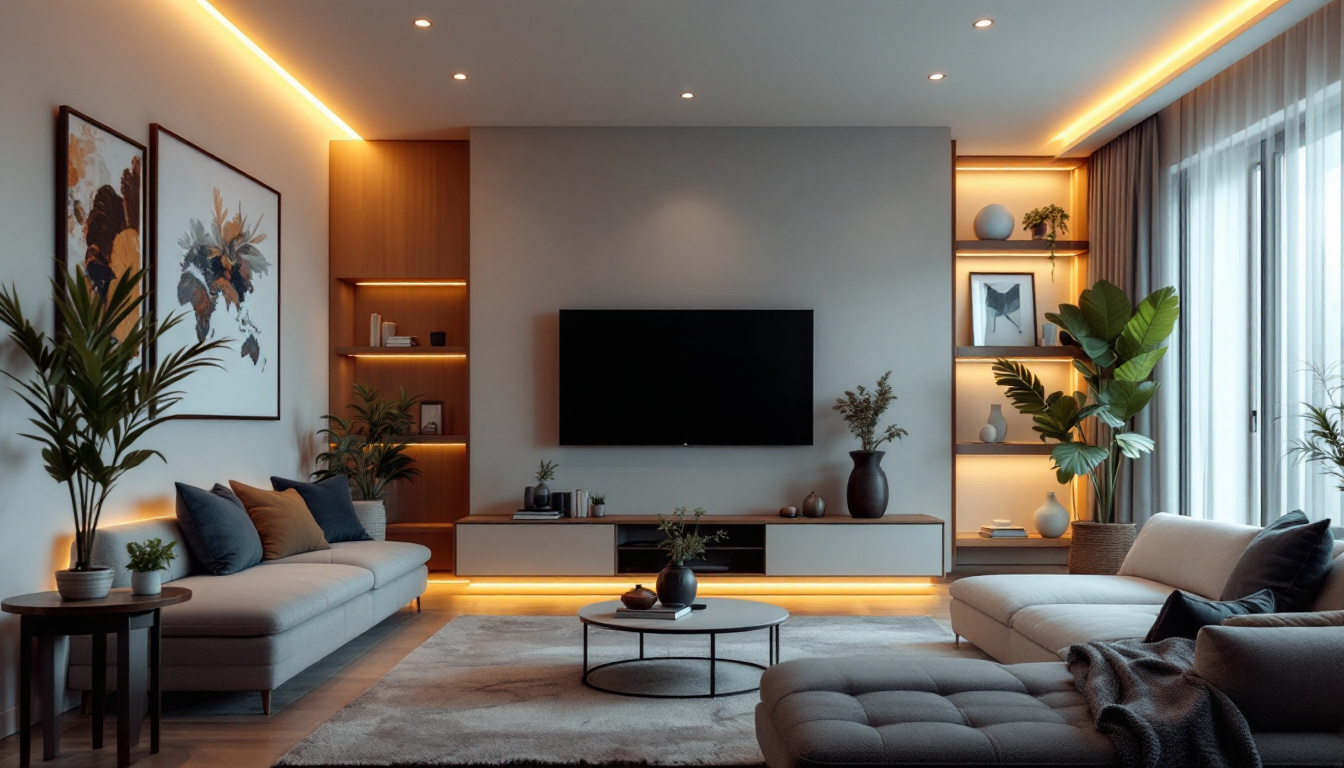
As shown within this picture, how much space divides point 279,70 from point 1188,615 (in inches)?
216

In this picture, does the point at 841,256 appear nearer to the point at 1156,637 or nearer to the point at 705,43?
the point at 705,43

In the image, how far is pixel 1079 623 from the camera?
3717 millimetres

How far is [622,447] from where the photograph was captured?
692 cm

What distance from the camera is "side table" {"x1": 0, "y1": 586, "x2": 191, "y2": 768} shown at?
10.6 feet

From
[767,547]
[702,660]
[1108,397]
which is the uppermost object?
[1108,397]

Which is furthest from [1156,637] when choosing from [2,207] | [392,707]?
[2,207]

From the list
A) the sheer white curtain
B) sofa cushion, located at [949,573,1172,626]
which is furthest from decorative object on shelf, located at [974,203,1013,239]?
sofa cushion, located at [949,573,1172,626]

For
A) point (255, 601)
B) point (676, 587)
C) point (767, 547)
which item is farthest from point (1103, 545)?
point (255, 601)

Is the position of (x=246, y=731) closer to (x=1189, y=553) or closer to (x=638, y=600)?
(x=638, y=600)

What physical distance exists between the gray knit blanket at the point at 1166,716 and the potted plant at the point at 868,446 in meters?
3.87

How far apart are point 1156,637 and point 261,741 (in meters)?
2.86

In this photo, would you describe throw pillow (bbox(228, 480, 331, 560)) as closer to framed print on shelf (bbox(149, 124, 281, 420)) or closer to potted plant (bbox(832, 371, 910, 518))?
framed print on shelf (bbox(149, 124, 281, 420))

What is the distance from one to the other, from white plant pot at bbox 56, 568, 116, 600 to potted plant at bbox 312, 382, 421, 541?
2986 millimetres

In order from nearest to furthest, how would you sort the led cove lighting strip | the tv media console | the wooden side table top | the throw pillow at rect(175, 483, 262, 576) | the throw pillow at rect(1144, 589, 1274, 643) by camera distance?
the throw pillow at rect(1144, 589, 1274, 643)
the wooden side table top
the throw pillow at rect(175, 483, 262, 576)
the led cove lighting strip
the tv media console
